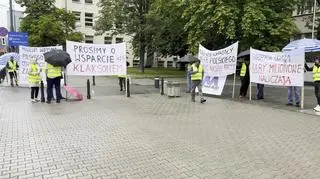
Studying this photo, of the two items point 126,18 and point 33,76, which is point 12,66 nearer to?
point 33,76

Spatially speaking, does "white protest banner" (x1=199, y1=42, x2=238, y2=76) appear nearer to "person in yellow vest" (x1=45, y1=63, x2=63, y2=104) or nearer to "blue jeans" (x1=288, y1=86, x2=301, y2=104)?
"blue jeans" (x1=288, y1=86, x2=301, y2=104)

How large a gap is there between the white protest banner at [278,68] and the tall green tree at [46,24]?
1410 inches

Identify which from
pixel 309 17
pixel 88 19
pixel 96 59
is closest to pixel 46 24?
pixel 88 19

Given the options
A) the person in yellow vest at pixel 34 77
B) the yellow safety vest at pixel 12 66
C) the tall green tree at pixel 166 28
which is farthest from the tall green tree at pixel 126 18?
the person in yellow vest at pixel 34 77

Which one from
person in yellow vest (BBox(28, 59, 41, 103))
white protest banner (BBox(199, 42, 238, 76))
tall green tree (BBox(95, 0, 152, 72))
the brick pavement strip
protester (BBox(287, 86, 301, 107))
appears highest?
tall green tree (BBox(95, 0, 152, 72))

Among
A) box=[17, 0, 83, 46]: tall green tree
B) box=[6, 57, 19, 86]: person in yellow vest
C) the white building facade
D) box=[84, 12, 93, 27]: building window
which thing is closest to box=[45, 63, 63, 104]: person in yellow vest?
box=[6, 57, 19, 86]: person in yellow vest

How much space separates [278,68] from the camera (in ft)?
43.9

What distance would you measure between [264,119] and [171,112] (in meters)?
2.87

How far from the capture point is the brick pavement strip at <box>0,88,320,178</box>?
561 centimetres

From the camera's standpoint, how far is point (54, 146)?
276 inches

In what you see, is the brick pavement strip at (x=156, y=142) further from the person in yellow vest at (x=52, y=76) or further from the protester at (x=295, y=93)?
the protester at (x=295, y=93)

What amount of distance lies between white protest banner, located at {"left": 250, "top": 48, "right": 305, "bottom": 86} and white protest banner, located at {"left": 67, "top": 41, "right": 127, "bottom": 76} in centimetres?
557

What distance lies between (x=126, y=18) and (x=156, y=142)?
98.0ft

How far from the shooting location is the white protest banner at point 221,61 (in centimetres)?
1477
